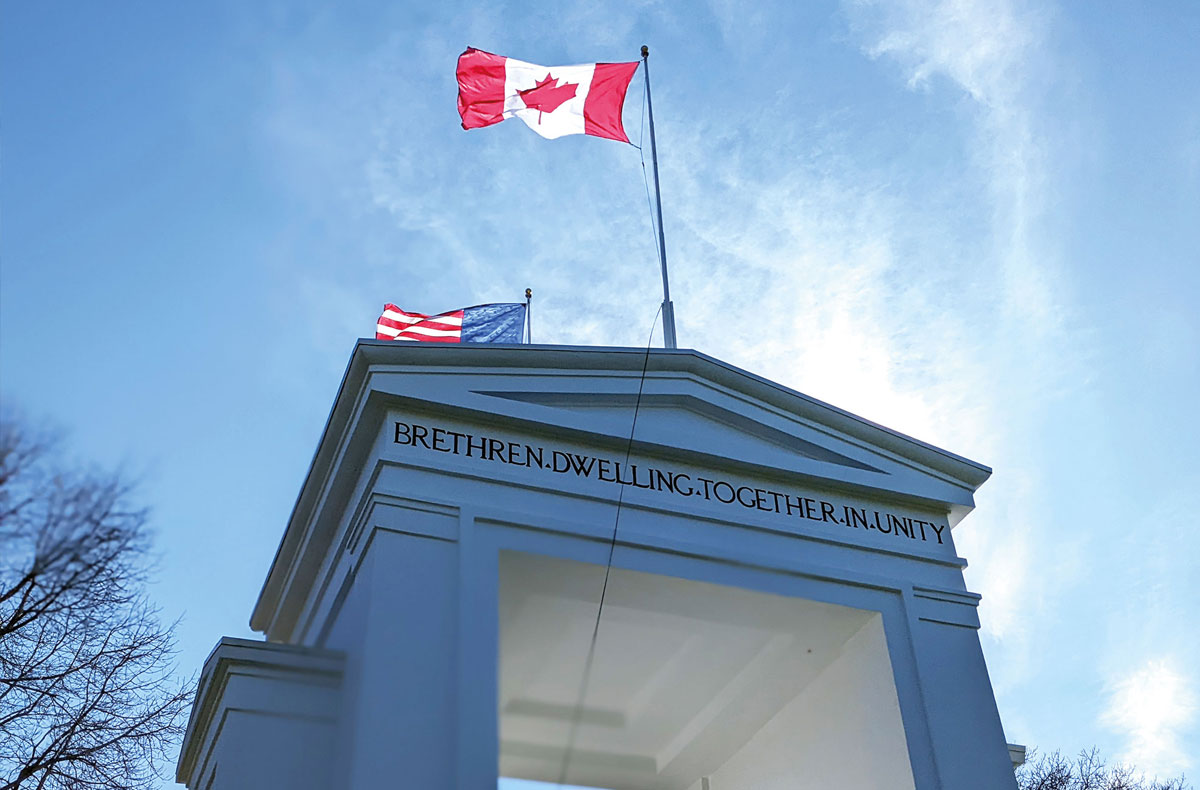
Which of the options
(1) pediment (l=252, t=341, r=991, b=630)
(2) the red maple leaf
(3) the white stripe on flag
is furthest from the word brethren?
(3) the white stripe on flag

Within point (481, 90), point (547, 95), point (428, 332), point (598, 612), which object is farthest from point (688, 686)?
point (481, 90)

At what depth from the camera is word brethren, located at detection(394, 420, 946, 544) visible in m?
13.3

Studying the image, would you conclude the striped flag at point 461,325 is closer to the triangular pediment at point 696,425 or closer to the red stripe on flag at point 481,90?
the red stripe on flag at point 481,90

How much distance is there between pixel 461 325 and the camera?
63.4 ft

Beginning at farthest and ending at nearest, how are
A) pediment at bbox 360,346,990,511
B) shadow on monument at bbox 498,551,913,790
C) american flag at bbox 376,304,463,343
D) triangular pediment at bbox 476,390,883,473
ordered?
american flag at bbox 376,304,463,343 → triangular pediment at bbox 476,390,883,473 → shadow on monument at bbox 498,551,913,790 → pediment at bbox 360,346,990,511

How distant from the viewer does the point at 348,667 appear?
39.9 ft

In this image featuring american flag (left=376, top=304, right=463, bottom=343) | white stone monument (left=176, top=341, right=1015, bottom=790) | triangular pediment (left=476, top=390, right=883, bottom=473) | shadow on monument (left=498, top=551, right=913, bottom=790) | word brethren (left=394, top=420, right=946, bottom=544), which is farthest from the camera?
american flag (left=376, top=304, right=463, bottom=343)

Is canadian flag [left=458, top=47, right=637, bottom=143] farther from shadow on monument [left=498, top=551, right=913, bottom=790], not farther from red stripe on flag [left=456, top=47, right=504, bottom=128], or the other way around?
shadow on monument [left=498, top=551, right=913, bottom=790]

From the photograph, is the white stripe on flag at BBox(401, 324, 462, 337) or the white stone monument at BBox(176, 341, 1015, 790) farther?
the white stripe on flag at BBox(401, 324, 462, 337)

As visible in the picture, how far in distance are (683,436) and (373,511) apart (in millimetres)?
3716

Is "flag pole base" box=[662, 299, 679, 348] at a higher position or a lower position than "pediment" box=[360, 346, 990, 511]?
higher

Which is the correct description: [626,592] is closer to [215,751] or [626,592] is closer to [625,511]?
[625,511]

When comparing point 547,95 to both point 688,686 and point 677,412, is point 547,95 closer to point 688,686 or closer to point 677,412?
point 677,412

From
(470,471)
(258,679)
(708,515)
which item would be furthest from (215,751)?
(708,515)
